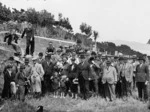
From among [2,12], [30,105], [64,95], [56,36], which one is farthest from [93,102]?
[2,12]

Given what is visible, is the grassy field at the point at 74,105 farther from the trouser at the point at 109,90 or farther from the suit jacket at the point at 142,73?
the suit jacket at the point at 142,73

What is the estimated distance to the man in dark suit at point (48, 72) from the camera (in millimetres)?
12297

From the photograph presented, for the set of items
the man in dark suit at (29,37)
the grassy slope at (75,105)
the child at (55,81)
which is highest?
the man in dark suit at (29,37)

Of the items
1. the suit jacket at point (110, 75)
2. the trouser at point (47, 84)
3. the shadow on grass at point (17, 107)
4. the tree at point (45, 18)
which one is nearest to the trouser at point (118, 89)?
the suit jacket at point (110, 75)

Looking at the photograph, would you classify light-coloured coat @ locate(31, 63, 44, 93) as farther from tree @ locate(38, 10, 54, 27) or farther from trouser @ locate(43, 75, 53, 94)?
tree @ locate(38, 10, 54, 27)

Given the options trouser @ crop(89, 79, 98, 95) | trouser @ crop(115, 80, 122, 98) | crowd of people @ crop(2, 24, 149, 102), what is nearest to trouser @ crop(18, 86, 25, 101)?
crowd of people @ crop(2, 24, 149, 102)

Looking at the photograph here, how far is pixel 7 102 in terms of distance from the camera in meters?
11.0

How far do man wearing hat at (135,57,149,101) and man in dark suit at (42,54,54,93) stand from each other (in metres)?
3.65

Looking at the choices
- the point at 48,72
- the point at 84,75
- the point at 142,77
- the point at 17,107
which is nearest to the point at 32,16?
the point at 48,72

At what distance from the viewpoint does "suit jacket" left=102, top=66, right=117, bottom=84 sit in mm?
12336

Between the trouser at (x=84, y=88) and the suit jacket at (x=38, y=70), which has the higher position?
the suit jacket at (x=38, y=70)

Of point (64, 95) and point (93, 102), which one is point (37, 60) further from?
point (93, 102)

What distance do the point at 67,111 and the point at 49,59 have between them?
265cm

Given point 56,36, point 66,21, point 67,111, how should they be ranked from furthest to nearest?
point 66,21
point 56,36
point 67,111
